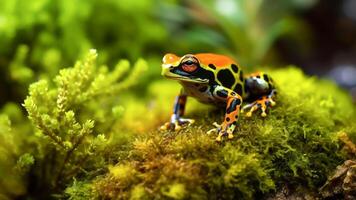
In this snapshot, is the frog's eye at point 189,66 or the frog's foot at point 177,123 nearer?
the frog's eye at point 189,66

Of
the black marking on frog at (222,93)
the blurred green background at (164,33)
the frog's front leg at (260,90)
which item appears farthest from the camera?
the blurred green background at (164,33)

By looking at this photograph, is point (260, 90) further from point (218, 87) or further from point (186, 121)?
point (186, 121)

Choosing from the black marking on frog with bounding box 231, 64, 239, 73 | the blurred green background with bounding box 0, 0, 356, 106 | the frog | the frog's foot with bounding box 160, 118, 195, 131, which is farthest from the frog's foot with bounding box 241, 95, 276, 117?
the blurred green background with bounding box 0, 0, 356, 106

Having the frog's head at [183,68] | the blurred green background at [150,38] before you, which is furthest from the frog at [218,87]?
the blurred green background at [150,38]

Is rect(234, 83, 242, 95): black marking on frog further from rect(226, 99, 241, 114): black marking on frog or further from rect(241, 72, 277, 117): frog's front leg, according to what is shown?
rect(226, 99, 241, 114): black marking on frog

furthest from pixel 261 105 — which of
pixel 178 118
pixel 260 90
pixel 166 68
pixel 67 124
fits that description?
pixel 67 124

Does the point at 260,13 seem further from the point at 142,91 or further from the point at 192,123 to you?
the point at 192,123

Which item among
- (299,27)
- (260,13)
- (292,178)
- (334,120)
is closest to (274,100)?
(334,120)

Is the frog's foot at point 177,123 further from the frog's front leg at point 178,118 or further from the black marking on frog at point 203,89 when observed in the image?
the black marking on frog at point 203,89
